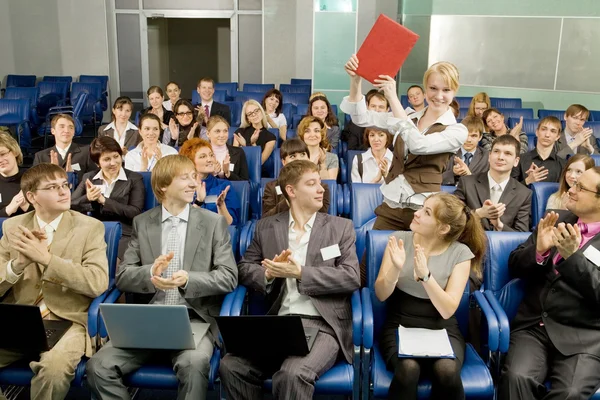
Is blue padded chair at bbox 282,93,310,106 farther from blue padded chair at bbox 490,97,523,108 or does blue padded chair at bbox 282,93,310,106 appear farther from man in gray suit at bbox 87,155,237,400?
man in gray suit at bbox 87,155,237,400

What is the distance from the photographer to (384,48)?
2.71 metres

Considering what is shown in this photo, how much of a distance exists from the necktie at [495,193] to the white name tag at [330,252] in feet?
4.51

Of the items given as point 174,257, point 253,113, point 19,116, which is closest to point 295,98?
point 253,113

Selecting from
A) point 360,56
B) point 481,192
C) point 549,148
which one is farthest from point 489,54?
point 360,56

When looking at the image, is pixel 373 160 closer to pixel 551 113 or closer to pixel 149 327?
pixel 149 327

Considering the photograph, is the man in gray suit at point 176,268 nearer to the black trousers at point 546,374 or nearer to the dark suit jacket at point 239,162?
the black trousers at point 546,374

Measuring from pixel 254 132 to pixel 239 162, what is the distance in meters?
1.17

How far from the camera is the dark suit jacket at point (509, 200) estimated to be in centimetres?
352

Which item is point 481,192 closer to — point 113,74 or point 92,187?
point 92,187

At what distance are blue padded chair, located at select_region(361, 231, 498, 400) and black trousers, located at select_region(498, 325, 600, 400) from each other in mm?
102

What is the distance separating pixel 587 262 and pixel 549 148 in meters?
2.51

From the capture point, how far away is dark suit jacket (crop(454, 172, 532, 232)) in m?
3.52

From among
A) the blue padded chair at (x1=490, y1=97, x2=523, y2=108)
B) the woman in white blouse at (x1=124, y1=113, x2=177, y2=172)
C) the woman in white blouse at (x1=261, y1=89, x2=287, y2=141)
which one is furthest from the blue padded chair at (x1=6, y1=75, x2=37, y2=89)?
the blue padded chair at (x1=490, y1=97, x2=523, y2=108)

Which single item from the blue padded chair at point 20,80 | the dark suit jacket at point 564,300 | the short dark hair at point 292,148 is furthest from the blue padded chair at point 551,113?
the blue padded chair at point 20,80
